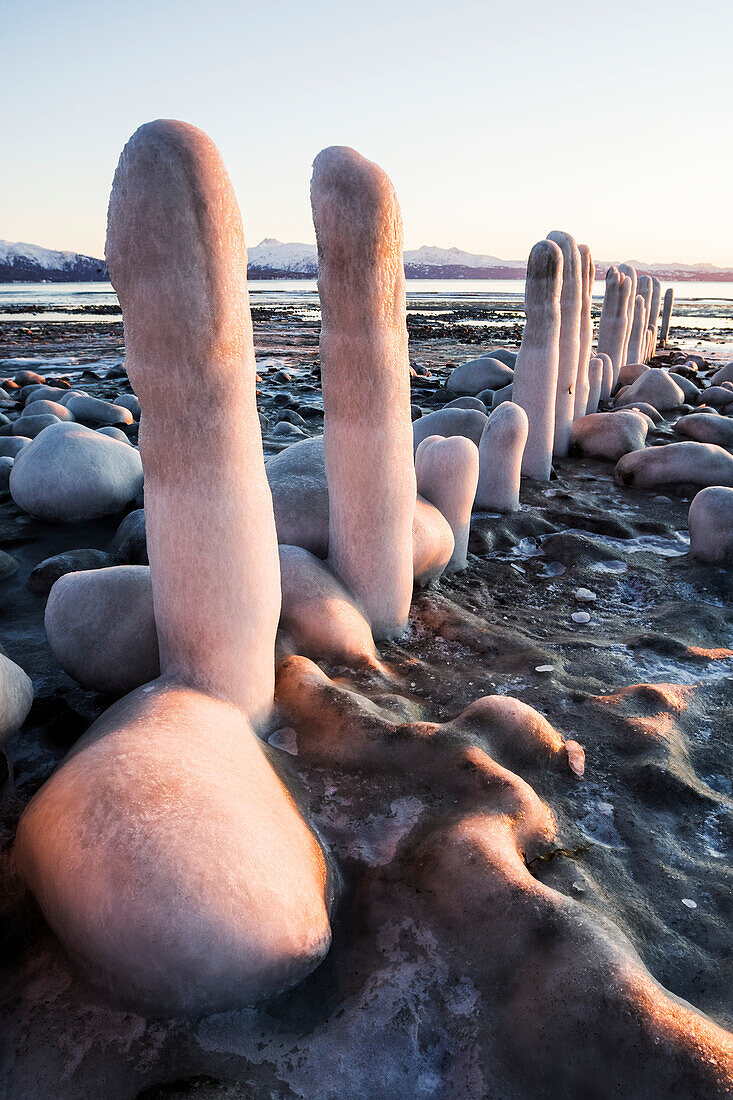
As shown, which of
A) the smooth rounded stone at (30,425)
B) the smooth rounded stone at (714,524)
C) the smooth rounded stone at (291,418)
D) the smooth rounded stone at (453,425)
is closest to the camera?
the smooth rounded stone at (714,524)

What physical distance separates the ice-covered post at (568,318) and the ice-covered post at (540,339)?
54 cm

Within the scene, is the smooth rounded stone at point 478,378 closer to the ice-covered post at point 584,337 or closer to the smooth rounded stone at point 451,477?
the ice-covered post at point 584,337

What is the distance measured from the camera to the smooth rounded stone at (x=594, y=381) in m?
12.2

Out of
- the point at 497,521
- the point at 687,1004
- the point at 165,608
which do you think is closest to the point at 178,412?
the point at 165,608

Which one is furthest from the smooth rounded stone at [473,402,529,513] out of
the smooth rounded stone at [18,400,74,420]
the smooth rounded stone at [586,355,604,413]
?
the smooth rounded stone at [18,400,74,420]

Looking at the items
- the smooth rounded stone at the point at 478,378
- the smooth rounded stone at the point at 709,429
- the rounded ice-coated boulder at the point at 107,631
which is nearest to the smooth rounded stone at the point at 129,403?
the smooth rounded stone at the point at 478,378

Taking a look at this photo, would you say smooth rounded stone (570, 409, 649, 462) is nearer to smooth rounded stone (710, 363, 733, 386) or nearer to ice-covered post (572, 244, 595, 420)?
ice-covered post (572, 244, 595, 420)

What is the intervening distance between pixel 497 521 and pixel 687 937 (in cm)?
458

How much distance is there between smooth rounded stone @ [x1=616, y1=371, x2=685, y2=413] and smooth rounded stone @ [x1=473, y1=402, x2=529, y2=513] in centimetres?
744

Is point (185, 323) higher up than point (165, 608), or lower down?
higher up

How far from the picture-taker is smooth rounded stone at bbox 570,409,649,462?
956cm

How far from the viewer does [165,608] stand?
10.00 feet

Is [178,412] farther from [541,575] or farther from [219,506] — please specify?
[541,575]

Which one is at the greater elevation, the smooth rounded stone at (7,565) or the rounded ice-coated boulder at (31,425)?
the rounded ice-coated boulder at (31,425)
